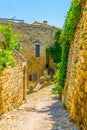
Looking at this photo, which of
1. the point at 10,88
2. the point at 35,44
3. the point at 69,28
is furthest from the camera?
the point at 35,44

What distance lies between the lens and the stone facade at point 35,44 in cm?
3222

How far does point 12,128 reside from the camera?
8008mm

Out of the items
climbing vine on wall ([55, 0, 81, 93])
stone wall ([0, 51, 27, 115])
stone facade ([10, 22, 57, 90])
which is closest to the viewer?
climbing vine on wall ([55, 0, 81, 93])

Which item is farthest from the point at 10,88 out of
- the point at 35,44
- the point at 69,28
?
the point at 35,44

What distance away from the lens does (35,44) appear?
32.9 m

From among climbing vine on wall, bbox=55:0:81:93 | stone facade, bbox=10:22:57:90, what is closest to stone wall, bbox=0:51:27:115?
climbing vine on wall, bbox=55:0:81:93

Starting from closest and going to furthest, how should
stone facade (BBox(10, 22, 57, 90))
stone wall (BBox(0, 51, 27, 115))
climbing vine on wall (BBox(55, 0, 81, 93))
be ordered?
climbing vine on wall (BBox(55, 0, 81, 93)) < stone wall (BBox(0, 51, 27, 115)) < stone facade (BBox(10, 22, 57, 90))

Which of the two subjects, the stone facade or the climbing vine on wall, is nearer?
the climbing vine on wall

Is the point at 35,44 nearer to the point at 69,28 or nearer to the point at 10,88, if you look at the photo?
the point at 10,88

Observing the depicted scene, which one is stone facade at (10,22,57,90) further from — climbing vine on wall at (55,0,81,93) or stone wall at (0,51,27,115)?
climbing vine on wall at (55,0,81,93)

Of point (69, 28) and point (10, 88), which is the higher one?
point (69, 28)

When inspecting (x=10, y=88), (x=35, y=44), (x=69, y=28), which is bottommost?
(x=10, y=88)

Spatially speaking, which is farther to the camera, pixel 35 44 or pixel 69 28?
pixel 35 44

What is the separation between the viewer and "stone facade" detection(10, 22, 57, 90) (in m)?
32.2
